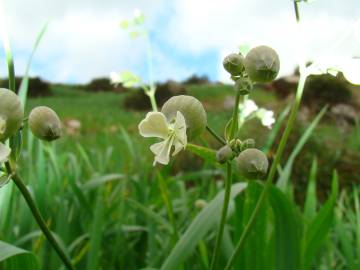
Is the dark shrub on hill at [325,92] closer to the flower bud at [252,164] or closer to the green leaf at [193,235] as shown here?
the green leaf at [193,235]

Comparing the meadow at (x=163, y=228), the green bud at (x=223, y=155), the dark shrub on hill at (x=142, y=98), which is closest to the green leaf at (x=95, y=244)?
the meadow at (x=163, y=228)

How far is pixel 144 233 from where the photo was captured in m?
1.47

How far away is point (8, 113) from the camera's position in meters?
0.42

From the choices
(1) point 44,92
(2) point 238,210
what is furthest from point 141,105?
(2) point 238,210

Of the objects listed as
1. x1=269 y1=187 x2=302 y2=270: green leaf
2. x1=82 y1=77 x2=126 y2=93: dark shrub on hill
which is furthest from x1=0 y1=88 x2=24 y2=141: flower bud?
x1=82 y1=77 x2=126 y2=93: dark shrub on hill

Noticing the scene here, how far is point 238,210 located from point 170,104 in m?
0.57

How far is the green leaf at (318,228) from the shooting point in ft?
3.03

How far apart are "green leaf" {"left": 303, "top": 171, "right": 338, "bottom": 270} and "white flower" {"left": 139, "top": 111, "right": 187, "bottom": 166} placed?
555mm

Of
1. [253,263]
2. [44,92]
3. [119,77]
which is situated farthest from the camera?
[44,92]

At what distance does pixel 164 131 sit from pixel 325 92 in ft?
29.2

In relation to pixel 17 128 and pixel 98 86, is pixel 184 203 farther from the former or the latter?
pixel 98 86

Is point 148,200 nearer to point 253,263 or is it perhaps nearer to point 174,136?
point 253,263

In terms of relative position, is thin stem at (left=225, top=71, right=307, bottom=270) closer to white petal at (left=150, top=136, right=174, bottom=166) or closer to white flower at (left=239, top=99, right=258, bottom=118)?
white petal at (left=150, top=136, right=174, bottom=166)

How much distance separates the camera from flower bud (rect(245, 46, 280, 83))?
0.47m
